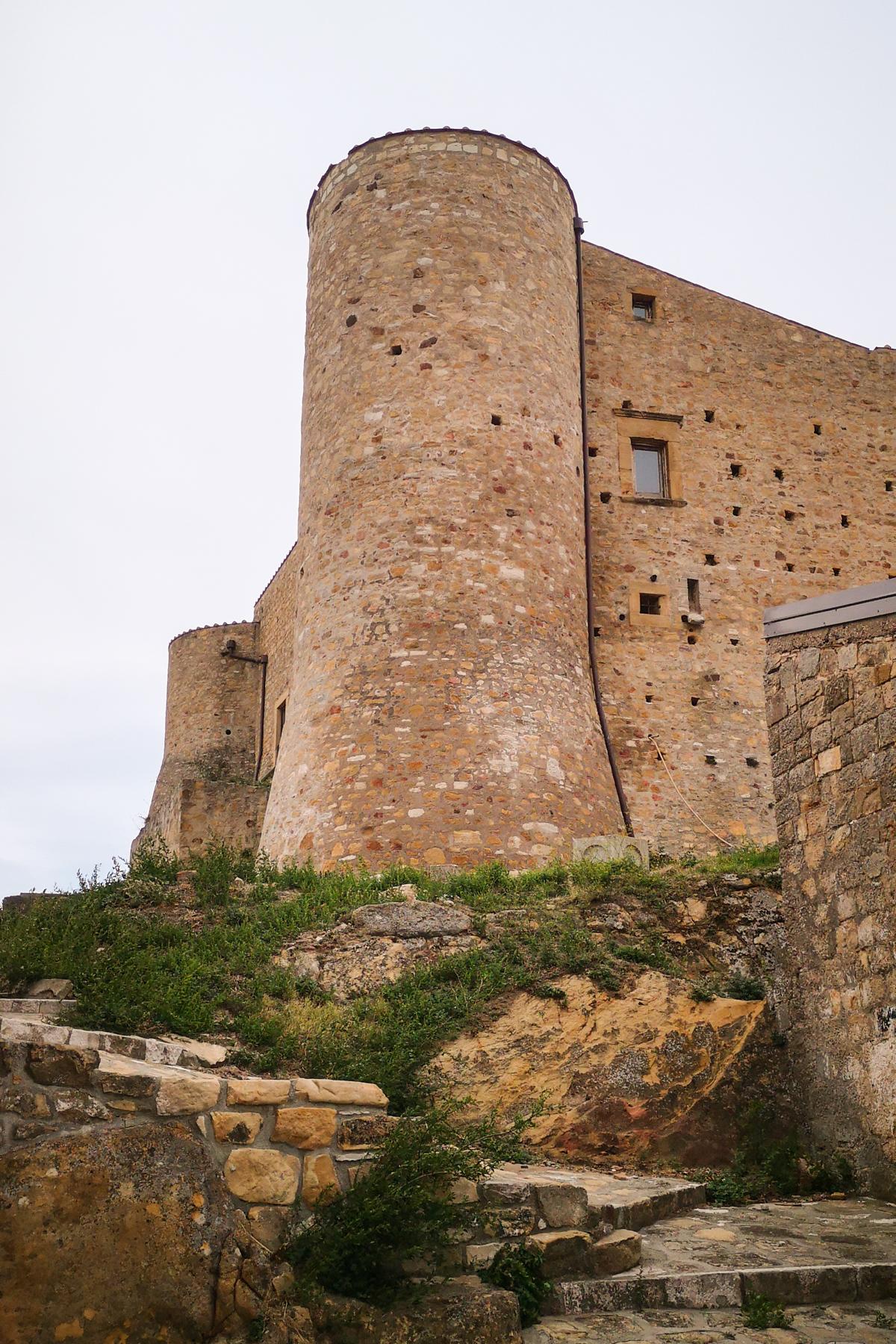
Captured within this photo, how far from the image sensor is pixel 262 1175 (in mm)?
4512

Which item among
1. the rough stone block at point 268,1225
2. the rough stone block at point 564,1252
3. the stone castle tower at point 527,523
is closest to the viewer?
the rough stone block at point 268,1225

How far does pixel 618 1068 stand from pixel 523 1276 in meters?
2.69

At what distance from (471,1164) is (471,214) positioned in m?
12.4

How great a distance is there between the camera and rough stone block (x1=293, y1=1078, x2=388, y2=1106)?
15.7 ft

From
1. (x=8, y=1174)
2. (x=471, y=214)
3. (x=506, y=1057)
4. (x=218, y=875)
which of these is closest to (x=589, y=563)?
(x=471, y=214)

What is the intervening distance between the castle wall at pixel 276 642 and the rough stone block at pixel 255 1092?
15022mm

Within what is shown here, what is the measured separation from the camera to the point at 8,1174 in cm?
404

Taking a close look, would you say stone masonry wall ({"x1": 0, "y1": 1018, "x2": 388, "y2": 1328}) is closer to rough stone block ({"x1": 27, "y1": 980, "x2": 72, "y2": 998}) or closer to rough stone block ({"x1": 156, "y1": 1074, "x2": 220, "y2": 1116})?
rough stone block ({"x1": 156, "y1": 1074, "x2": 220, "y2": 1116})

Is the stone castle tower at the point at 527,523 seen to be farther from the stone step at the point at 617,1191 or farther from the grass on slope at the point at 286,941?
the stone step at the point at 617,1191

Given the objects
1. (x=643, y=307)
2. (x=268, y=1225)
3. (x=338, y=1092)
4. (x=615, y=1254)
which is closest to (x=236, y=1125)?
(x=268, y=1225)

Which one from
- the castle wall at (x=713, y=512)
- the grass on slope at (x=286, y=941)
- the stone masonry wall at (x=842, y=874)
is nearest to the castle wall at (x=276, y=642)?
the castle wall at (x=713, y=512)

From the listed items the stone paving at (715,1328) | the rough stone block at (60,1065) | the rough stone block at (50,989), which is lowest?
the stone paving at (715,1328)

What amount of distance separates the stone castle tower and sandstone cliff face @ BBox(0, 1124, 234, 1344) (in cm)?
770

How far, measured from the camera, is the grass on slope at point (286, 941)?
6633 mm
